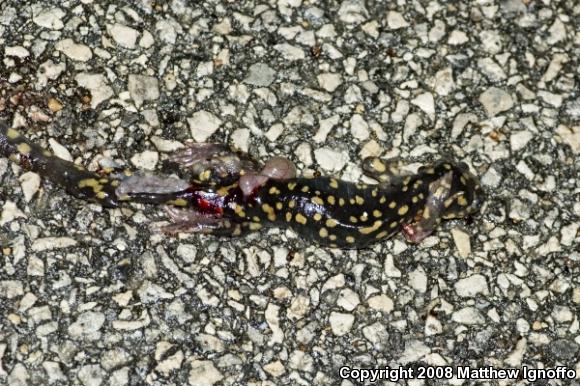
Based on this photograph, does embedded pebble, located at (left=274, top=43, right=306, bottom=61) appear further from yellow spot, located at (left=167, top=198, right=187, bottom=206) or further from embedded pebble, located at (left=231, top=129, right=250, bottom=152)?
yellow spot, located at (left=167, top=198, right=187, bottom=206)

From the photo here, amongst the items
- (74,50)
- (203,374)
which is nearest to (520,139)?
(203,374)

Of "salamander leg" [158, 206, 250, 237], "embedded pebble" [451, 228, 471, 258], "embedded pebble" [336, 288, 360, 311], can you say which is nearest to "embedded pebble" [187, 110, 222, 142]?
Answer: "salamander leg" [158, 206, 250, 237]

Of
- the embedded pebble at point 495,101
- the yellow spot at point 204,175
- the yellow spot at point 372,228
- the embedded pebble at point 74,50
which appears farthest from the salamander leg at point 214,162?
the embedded pebble at point 495,101

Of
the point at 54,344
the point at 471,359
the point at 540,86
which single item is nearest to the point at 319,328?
the point at 471,359

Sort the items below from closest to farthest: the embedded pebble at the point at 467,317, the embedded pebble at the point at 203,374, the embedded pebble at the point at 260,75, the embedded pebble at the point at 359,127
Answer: the embedded pebble at the point at 203,374 < the embedded pebble at the point at 467,317 < the embedded pebble at the point at 359,127 < the embedded pebble at the point at 260,75

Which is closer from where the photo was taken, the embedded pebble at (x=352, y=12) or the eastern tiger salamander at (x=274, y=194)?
the eastern tiger salamander at (x=274, y=194)

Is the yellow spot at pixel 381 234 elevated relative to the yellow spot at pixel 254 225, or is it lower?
elevated

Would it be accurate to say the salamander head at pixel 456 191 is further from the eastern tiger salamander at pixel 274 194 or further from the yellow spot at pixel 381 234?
the yellow spot at pixel 381 234
